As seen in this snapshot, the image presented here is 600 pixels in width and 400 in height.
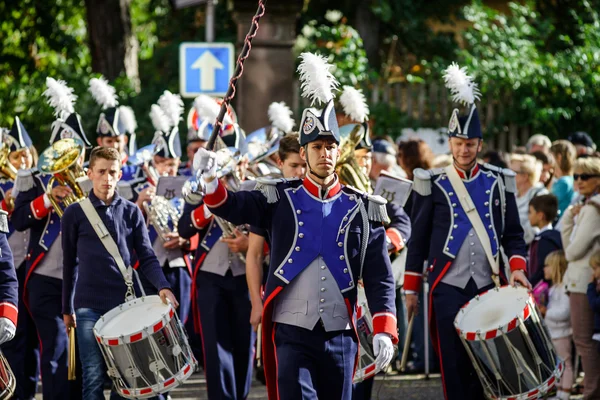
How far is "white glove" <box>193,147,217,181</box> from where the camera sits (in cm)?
591

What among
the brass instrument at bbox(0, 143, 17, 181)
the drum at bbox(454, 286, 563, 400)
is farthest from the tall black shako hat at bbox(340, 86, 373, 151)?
the brass instrument at bbox(0, 143, 17, 181)

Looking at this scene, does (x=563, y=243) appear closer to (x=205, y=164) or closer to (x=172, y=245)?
(x=172, y=245)

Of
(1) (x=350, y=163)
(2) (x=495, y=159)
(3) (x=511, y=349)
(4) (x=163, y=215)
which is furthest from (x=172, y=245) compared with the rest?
(2) (x=495, y=159)

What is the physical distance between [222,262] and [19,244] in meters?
2.09

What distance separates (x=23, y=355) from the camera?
9.46 metres

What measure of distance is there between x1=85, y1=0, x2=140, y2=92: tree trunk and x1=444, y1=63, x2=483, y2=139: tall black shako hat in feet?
35.3

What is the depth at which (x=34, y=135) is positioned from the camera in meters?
17.1

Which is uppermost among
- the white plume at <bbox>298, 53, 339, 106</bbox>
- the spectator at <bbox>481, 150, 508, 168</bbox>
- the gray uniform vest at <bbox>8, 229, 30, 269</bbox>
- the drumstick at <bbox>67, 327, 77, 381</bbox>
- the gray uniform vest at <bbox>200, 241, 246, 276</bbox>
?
the white plume at <bbox>298, 53, 339, 106</bbox>

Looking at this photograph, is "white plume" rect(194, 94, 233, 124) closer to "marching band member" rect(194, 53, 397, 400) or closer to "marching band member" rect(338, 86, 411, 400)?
"marching band member" rect(338, 86, 411, 400)

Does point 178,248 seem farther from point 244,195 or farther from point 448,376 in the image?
point 244,195

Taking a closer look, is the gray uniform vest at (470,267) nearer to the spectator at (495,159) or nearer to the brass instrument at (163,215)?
the brass instrument at (163,215)

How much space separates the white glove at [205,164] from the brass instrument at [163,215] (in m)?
3.86

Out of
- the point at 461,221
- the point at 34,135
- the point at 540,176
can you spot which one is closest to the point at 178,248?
the point at 461,221

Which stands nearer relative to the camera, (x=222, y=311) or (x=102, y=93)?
(x=222, y=311)
